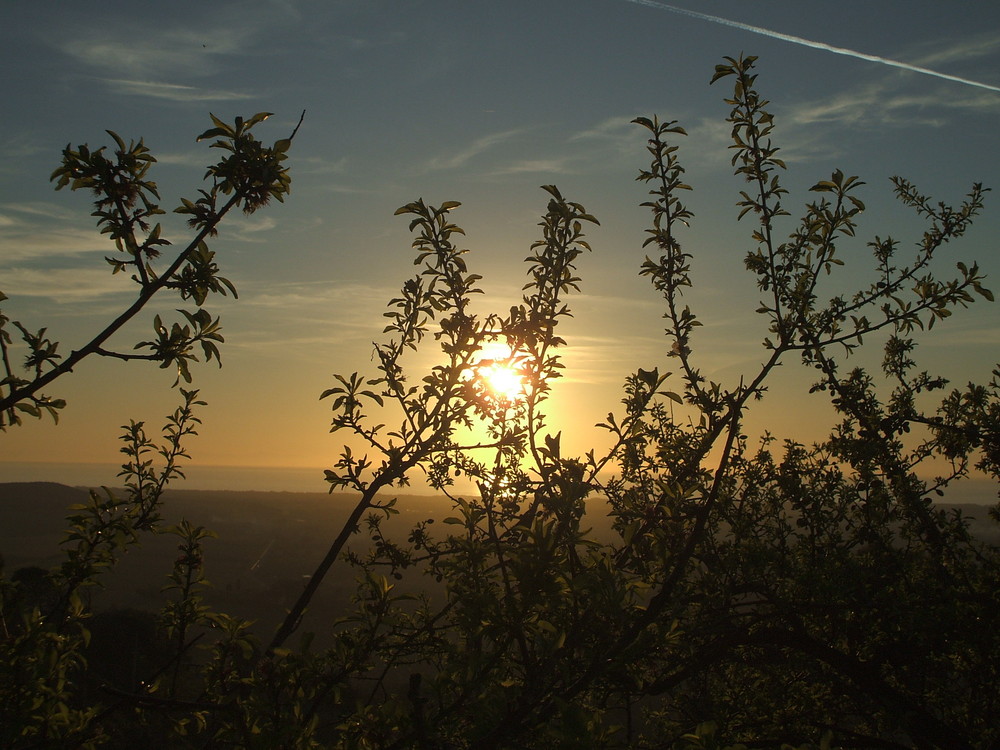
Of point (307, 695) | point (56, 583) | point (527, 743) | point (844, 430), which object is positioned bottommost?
point (527, 743)

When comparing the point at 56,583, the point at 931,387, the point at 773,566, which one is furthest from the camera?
the point at 931,387

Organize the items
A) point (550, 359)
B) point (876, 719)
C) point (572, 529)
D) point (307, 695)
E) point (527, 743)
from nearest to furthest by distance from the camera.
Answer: point (572, 529), point (307, 695), point (527, 743), point (550, 359), point (876, 719)

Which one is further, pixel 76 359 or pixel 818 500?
pixel 818 500

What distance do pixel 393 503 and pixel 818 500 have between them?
15.8 feet

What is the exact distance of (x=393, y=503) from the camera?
16.9 feet

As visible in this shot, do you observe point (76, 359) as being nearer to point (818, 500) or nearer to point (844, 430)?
point (818, 500)

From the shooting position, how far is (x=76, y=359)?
2.91m

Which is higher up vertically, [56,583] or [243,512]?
[56,583]

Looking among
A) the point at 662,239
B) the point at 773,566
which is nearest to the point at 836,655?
the point at 773,566

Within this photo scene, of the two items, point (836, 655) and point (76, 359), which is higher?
point (76, 359)

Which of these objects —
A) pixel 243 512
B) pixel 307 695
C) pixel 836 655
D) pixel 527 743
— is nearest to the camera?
pixel 307 695

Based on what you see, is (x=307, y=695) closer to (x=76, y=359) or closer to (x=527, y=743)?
(x=527, y=743)

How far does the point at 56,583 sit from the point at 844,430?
800cm

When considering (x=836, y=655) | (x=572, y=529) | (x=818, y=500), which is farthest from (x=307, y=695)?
(x=818, y=500)
